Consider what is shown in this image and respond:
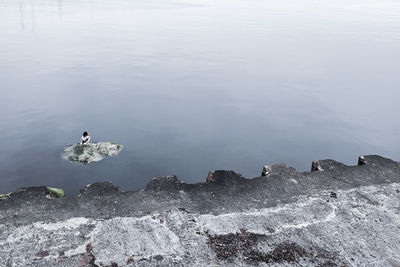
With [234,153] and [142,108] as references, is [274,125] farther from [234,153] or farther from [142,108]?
[142,108]

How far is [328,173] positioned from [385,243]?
5.71 feet

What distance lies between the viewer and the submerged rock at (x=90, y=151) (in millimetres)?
11195

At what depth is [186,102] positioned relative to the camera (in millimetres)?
18047

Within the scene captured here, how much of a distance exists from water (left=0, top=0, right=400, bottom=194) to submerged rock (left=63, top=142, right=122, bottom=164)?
1.10 ft

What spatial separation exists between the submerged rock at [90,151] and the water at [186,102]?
1.10ft

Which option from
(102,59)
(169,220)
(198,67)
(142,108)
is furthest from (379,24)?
(169,220)

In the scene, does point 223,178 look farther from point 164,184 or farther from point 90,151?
point 90,151

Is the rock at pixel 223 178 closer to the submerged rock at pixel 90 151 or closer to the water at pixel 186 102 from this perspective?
the water at pixel 186 102

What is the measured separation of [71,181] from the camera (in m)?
10.2

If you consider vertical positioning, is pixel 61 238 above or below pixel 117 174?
above

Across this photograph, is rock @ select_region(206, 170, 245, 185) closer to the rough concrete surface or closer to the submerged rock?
the rough concrete surface

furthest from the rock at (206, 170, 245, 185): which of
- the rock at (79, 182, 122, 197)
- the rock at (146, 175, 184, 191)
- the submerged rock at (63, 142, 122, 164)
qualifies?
the submerged rock at (63, 142, 122, 164)

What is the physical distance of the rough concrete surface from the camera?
393 cm

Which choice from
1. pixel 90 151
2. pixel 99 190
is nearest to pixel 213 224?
pixel 99 190
